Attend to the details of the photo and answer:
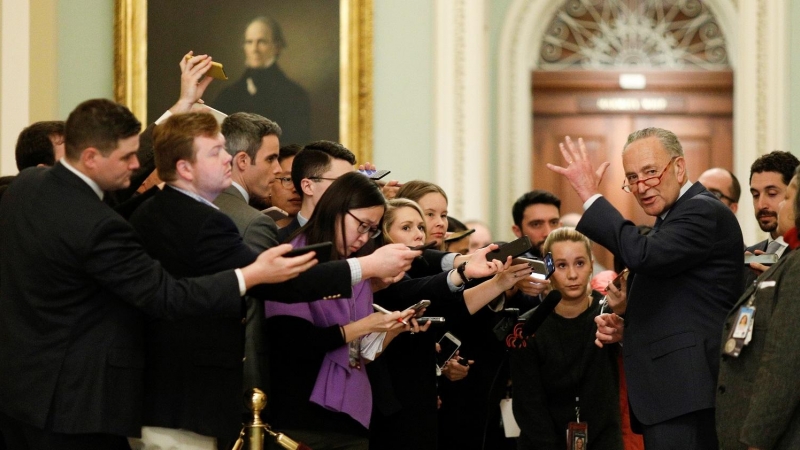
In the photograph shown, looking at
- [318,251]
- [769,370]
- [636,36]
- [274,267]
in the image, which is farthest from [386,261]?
[636,36]

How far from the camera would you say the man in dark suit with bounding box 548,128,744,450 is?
4305 mm

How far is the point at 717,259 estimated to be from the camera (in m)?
4.40

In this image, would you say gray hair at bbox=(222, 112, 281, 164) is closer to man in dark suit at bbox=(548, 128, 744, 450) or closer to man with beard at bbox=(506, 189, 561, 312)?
man in dark suit at bbox=(548, 128, 744, 450)

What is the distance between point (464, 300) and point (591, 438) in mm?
1075

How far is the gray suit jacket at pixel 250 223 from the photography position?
412cm

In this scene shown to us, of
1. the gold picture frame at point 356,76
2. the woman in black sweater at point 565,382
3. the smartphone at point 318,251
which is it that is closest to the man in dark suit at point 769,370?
the smartphone at point 318,251

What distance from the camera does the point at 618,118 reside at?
1108 centimetres

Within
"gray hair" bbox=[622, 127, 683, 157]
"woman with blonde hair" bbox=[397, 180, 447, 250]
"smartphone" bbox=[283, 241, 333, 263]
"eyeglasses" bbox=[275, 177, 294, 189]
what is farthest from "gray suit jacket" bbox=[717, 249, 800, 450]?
"eyeglasses" bbox=[275, 177, 294, 189]

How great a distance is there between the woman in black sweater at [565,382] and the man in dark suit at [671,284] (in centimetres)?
99

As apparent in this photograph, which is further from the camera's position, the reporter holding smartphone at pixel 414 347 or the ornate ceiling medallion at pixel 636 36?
the ornate ceiling medallion at pixel 636 36

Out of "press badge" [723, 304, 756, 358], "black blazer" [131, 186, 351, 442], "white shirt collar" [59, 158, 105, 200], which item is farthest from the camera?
"press badge" [723, 304, 756, 358]

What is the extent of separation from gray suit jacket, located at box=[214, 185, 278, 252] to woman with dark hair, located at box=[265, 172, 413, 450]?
0.46 ft

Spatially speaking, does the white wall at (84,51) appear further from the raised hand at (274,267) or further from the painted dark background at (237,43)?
the raised hand at (274,267)

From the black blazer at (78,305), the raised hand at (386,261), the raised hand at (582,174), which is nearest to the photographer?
the black blazer at (78,305)
